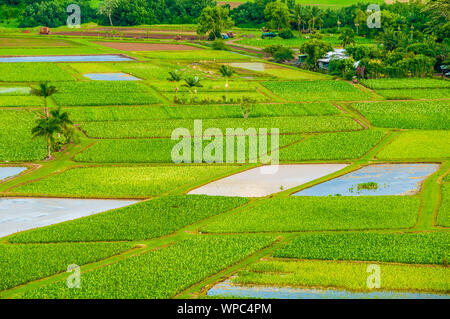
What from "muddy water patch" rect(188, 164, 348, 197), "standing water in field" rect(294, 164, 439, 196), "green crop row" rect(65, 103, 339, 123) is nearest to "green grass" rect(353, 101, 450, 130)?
"green crop row" rect(65, 103, 339, 123)

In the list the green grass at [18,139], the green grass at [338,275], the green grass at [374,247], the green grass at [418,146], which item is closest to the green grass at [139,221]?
the green grass at [374,247]

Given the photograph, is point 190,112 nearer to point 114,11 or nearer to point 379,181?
point 379,181

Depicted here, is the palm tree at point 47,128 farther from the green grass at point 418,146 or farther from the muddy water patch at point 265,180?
the green grass at point 418,146

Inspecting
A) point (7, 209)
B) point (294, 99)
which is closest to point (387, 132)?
point (294, 99)

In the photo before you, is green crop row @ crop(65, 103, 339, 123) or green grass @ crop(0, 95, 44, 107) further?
green grass @ crop(0, 95, 44, 107)

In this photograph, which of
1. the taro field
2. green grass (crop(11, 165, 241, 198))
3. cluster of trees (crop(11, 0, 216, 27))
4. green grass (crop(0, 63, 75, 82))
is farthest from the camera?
cluster of trees (crop(11, 0, 216, 27))

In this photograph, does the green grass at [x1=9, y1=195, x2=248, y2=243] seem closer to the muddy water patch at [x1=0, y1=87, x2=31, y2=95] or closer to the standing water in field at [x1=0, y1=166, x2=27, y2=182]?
the standing water in field at [x1=0, y1=166, x2=27, y2=182]
